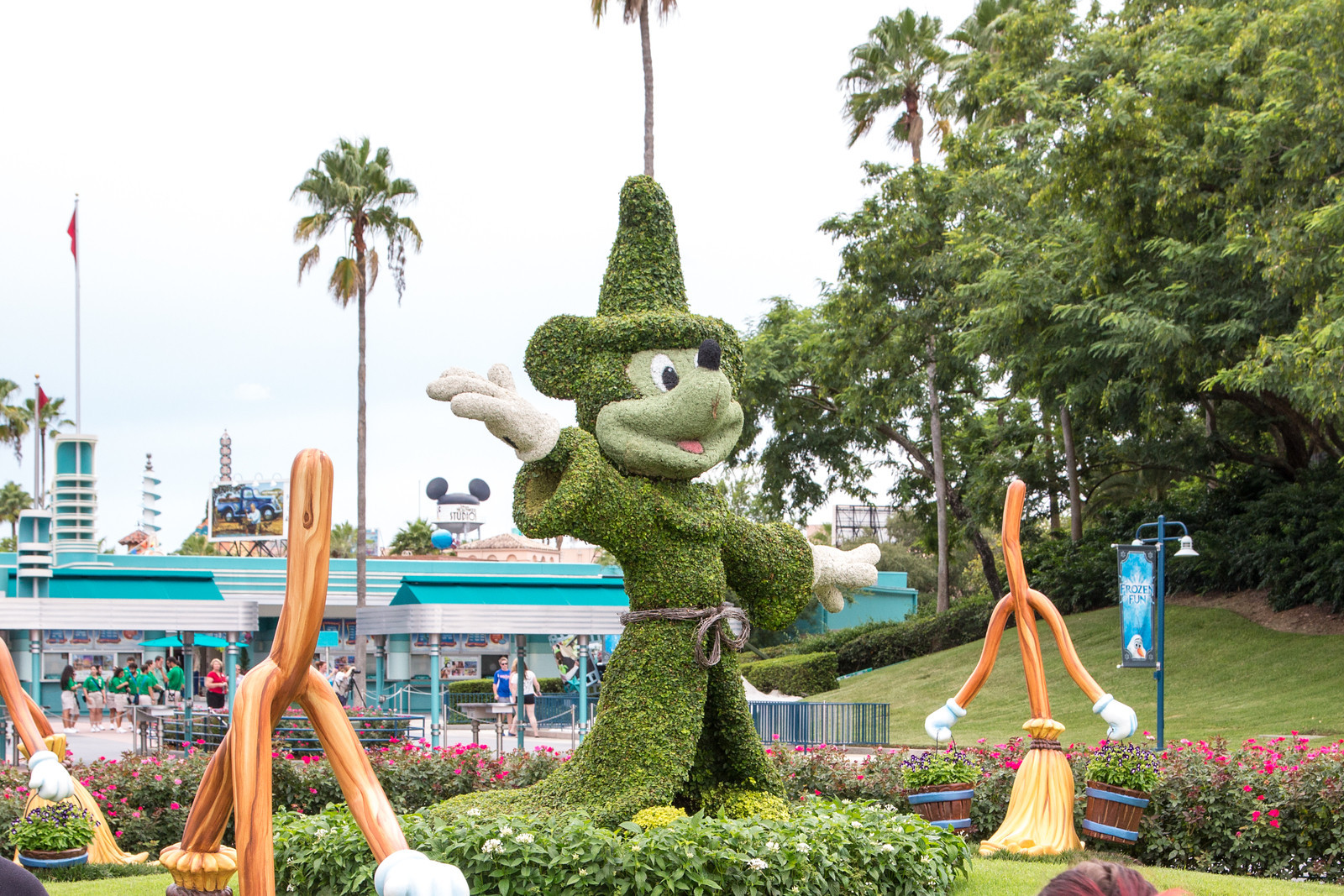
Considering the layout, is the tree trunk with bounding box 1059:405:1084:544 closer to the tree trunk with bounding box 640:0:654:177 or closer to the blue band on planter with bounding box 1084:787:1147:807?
the tree trunk with bounding box 640:0:654:177

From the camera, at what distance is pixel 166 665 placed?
30594 millimetres

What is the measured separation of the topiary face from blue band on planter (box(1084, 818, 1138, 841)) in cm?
412

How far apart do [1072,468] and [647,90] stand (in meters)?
13.4

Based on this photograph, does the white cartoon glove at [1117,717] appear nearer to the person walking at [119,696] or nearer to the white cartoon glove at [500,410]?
the white cartoon glove at [500,410]

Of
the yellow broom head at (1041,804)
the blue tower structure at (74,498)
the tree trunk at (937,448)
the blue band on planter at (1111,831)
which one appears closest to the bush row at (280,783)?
the yellow broom head at (1041,804)

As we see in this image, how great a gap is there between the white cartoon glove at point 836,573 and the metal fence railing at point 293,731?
5.76m

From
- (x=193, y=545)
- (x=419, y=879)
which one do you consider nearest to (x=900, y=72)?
(x=419, y=879)

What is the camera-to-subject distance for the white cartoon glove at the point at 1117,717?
28.1 feet

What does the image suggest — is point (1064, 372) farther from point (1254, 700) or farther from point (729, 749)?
point (729, 749)

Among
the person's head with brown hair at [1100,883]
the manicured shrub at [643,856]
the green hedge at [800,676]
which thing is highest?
the person's head with brown hair at [1100,883]

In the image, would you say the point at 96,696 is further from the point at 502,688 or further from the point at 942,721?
the point at 942,721

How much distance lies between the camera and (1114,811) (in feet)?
29.5

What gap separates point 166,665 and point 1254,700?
24.2m

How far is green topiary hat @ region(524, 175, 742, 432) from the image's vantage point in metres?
7.62
